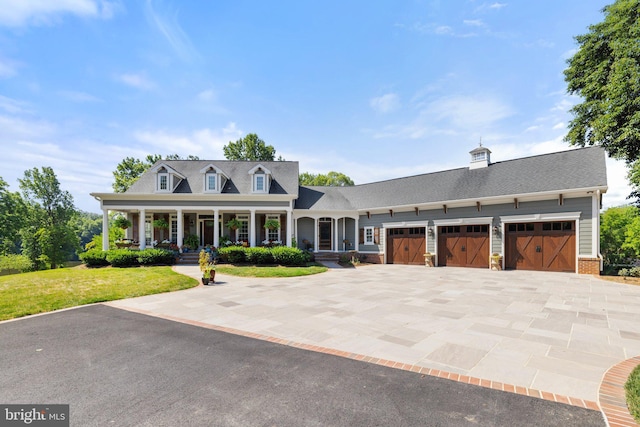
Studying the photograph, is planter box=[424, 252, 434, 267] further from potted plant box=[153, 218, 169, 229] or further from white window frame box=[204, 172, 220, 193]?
potted plant box=[153, 218, 169, 229]

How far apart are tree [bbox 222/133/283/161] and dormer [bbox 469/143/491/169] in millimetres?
26792

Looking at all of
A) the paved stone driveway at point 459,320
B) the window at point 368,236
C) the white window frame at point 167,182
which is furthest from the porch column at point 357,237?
the white window frame at point 167,182

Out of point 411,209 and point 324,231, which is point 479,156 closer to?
point 411,209

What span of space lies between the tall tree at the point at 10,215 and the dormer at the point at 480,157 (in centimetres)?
A: 4838

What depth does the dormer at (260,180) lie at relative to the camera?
71.4ft

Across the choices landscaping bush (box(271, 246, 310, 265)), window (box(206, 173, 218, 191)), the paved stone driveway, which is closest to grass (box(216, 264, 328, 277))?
landscaping bush (box(271, 246, 310, 265))

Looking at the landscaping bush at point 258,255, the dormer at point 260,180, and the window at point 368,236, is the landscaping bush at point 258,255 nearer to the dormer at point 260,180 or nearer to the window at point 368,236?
the dormer at point 260,180

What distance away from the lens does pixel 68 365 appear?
4293 mm

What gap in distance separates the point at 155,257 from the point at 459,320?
1708cm

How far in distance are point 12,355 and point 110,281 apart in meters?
7.83

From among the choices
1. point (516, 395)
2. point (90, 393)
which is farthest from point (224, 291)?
point (516, 395)

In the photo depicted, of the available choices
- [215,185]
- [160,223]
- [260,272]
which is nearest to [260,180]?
[215,185]

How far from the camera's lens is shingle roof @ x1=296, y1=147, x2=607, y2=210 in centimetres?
1466

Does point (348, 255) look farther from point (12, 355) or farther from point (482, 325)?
point (12, 355)
